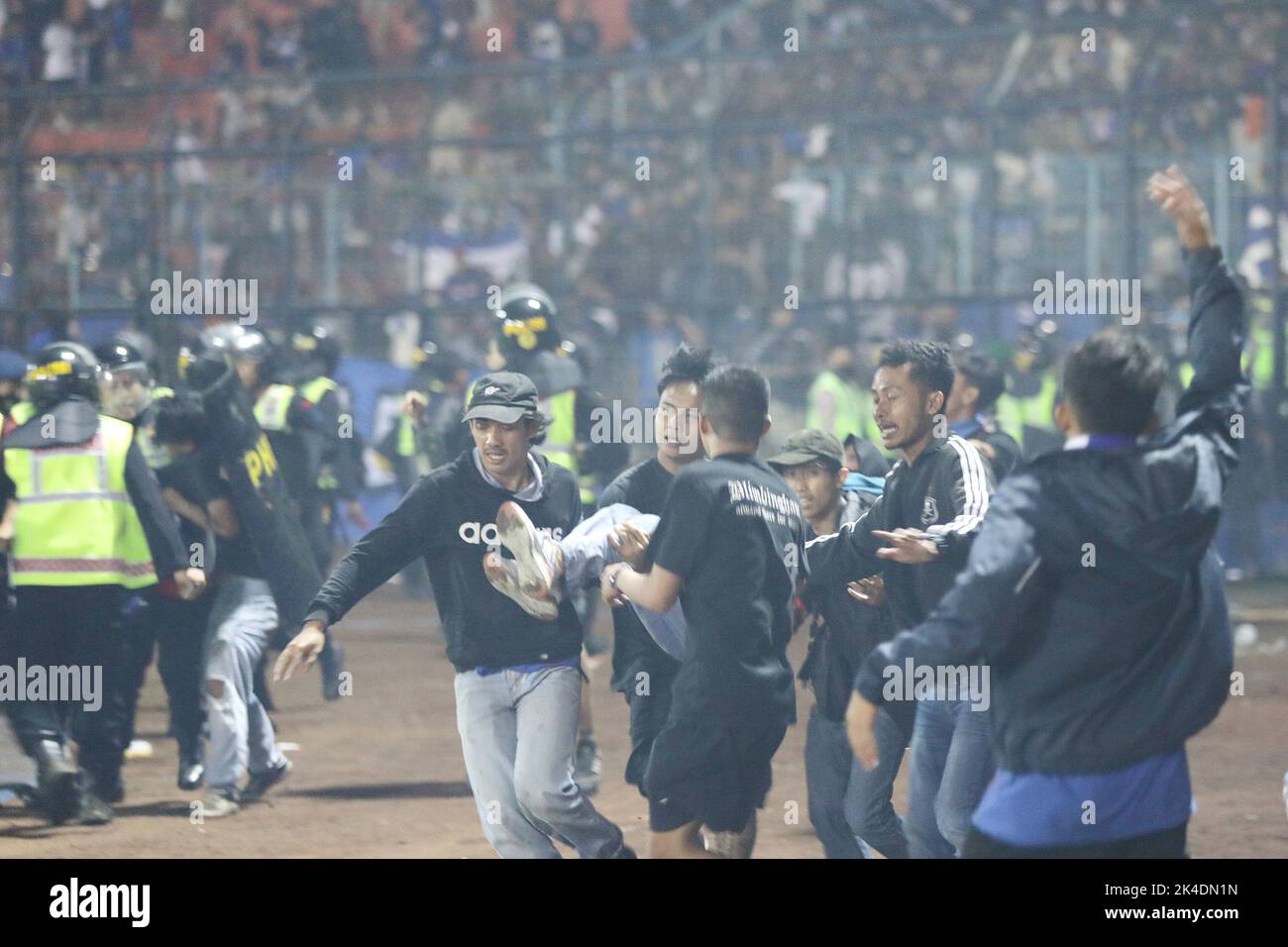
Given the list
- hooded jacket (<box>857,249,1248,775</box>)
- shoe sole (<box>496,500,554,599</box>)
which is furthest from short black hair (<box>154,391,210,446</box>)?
hooded jacket (<box>857,249,1248,775</box>)

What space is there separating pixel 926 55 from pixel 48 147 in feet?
30.1

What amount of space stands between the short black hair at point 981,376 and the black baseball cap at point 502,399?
214 cm

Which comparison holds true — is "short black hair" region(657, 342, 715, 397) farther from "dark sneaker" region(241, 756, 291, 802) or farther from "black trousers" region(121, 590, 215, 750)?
"black trousers" region(121, 590, 215, 750)

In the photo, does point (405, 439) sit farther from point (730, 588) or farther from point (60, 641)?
point (730, 588)

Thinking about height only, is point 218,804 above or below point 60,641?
below

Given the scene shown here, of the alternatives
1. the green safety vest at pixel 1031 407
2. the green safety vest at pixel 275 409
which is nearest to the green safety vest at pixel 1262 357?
the green safety vest at pixel 1031 407

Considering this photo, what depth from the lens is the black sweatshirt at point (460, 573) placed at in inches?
255

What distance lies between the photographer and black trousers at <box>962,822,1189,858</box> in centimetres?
460

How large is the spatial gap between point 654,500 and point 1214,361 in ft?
8.91

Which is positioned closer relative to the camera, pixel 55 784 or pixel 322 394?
pixel 55 784

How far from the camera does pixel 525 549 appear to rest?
6.26 metres

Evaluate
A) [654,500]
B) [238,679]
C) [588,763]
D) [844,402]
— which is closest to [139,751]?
[238,679]

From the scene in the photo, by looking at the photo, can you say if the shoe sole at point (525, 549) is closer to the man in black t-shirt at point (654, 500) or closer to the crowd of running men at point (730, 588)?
the crowd of running men at point (730, 588)

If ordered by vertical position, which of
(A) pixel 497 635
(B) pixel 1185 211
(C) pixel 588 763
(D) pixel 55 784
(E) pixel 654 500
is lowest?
(C) pixel 588 763
